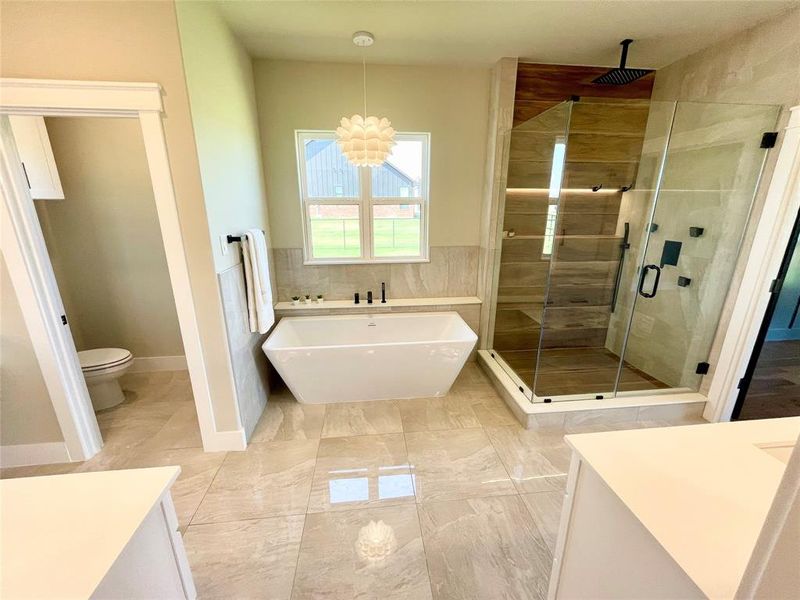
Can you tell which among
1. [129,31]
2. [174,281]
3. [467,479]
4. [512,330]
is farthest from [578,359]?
[129,31]

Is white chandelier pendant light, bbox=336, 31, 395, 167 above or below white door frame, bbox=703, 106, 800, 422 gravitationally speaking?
above

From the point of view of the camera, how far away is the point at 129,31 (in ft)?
5.04

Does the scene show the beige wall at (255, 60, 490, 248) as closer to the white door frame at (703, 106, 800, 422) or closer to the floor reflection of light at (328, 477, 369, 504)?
the white door frame at (703, 106, 800, 422)

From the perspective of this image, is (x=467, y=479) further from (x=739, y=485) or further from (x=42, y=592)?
(x=42, y=592)

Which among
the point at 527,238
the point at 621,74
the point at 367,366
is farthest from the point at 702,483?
the point at 621,74

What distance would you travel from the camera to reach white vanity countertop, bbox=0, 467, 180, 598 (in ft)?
2.13

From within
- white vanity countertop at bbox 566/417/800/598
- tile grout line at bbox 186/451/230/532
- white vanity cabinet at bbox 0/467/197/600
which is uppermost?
white vanity countertop at bbox 566/417/800/598

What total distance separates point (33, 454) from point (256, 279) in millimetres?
Answer: 1702

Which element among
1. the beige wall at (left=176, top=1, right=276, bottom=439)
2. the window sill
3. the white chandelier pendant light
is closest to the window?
the window sill

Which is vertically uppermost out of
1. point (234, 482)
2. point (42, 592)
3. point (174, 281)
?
point (174, 281)

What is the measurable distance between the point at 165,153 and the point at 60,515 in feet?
5.25

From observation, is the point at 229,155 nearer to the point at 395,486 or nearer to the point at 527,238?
the point at 395,486

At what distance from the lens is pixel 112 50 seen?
1.54 m

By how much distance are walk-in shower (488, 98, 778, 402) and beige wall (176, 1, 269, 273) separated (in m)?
2.29
